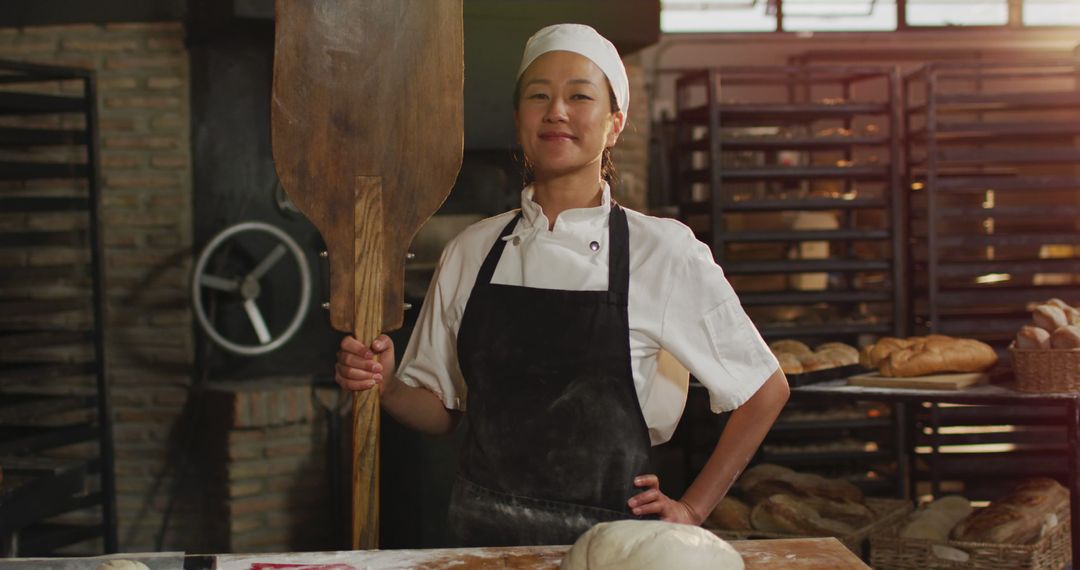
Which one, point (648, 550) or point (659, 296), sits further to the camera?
point (659, 296)

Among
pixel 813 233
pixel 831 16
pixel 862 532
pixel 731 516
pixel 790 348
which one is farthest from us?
pixel 831 16

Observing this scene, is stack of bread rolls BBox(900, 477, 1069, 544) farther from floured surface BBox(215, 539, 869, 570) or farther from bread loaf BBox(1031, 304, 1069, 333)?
floured surface BBox(215, 539, 869, 570)

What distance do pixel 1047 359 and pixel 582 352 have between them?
1561mm

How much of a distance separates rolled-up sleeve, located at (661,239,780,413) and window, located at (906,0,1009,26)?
848 cm

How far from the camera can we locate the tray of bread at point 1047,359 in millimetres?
2828

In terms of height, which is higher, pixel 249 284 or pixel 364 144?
pixel 364 144

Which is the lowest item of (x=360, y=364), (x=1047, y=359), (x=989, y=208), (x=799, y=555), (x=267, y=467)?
(x=267, y=467)

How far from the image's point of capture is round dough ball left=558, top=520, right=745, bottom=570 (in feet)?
4.85

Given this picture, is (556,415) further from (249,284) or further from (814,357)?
(249,284)

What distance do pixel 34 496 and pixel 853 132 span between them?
3118 millimetres

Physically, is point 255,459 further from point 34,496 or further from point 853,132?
point 853,132

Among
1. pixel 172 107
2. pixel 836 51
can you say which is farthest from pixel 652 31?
pixel 836 51

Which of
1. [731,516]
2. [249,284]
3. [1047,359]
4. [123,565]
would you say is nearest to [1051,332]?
[1047,359]

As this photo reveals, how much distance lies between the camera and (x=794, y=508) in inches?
124
